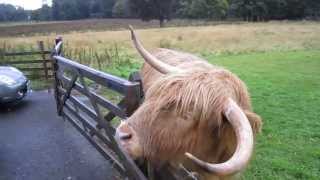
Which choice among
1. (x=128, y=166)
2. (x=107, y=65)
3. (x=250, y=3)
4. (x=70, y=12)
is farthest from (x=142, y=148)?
(x=70, y=12)

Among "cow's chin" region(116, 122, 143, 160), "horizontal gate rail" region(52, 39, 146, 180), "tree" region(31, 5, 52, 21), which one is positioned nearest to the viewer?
"cow's chin" region(116, 122, 143, 160)

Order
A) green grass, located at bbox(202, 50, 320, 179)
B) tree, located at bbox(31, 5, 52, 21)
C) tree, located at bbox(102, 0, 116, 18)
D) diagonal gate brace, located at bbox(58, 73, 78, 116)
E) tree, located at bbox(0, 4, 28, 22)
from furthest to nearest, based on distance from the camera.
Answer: tree, located at bbox(102, 0, 116, 18), tree, located at bbox(31, 5, 52, 21), tree, located at bbox(0, 4, 28, 22), diagonal gate brace, located at bbox(58, 73, 78, 116), green grass, located at bbox(202, 50, 320, 179)

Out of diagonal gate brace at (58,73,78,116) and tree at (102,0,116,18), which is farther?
tree at (102,0,116,18)

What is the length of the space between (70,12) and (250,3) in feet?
106

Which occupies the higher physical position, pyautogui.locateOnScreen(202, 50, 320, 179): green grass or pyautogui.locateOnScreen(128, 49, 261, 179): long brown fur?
pyautogui.locateOnScreen(128, 49, 261, 179): long brown fur

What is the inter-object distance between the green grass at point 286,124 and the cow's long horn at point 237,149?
2945 mm

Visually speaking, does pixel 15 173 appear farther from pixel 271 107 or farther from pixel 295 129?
pixel 271 107

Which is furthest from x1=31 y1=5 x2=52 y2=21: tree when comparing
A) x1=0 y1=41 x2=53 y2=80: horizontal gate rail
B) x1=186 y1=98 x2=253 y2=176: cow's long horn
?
x1=186 y1=98 x2=253 y2=176: cow's long horn

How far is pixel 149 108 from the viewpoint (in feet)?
9.21

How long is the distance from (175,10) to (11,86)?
77.1 metres

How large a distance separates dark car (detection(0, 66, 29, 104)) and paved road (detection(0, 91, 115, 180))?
414 mm

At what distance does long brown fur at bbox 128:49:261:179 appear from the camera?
2.71 metres

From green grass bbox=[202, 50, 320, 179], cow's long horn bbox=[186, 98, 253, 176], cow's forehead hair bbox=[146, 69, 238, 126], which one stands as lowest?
green grass bbox=[202, 50, 320, 179]

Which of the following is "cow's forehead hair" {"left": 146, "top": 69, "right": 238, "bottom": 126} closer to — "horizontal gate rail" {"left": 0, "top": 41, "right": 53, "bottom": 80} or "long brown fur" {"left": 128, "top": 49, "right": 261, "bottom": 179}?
"long brown fur" {"left": 128, "top": 49, "right": 261, "bottom": 179}
